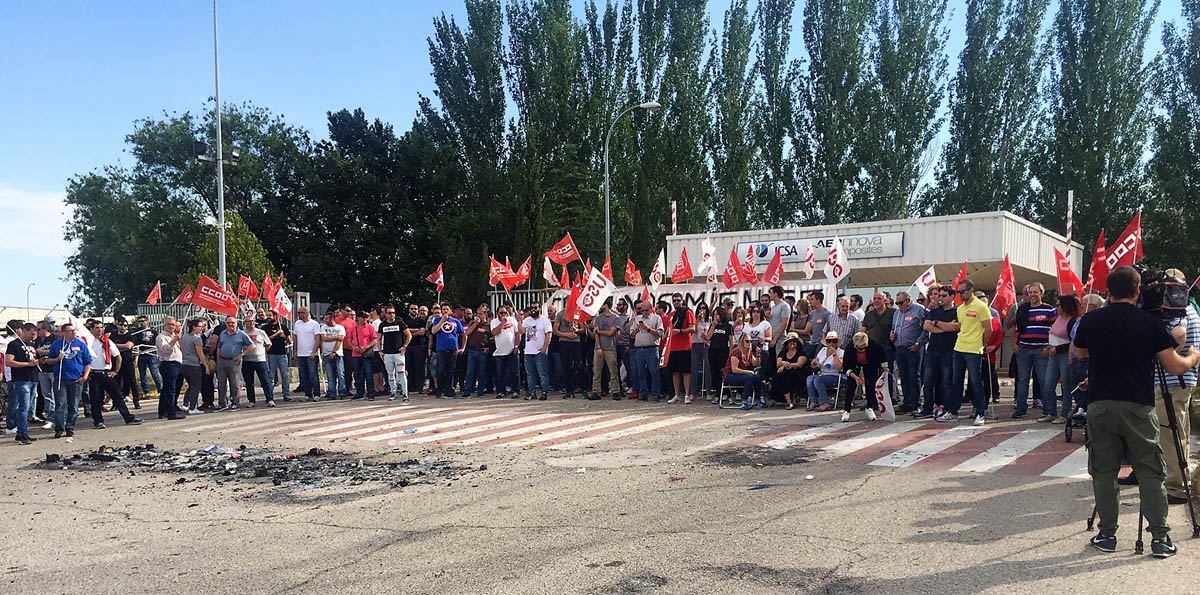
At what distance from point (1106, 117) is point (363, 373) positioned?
2962 cm

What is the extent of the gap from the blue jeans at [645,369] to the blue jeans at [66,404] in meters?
8.56

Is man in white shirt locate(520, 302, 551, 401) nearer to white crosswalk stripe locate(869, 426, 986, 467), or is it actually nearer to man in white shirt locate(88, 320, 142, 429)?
man in white shirt locate(88, 320, 142, 429)

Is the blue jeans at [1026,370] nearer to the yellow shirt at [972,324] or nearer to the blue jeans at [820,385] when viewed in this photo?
the yellow shirt at [972,324]

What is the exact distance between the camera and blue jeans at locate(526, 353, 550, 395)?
16781 mm

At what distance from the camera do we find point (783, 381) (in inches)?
569

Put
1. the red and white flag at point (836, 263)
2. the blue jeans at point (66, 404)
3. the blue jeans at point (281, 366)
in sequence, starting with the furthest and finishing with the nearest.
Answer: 1. the blue jeans at point (281, 366)
2. the red and white flag at point (836, 263)
3. the blue jeans at point (66, 404)

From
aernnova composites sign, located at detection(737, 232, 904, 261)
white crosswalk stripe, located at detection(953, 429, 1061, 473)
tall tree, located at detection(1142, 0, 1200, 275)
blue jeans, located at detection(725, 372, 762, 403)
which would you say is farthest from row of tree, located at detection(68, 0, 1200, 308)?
white crosswalk stripe, located at detection(953, 429, 1061, 473)

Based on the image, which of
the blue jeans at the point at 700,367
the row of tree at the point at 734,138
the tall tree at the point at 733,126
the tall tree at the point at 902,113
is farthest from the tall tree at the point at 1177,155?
the blue jeans at the point at 700,367

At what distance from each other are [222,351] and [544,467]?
9.72 metres

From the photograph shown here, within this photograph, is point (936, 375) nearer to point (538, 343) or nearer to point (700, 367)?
point (700, 367)

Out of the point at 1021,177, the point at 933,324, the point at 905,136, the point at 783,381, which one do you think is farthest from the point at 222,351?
the point at 1021,177

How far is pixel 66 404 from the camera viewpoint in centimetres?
1274

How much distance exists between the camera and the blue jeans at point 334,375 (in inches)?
714

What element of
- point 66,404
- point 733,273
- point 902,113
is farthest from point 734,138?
point 66,404
